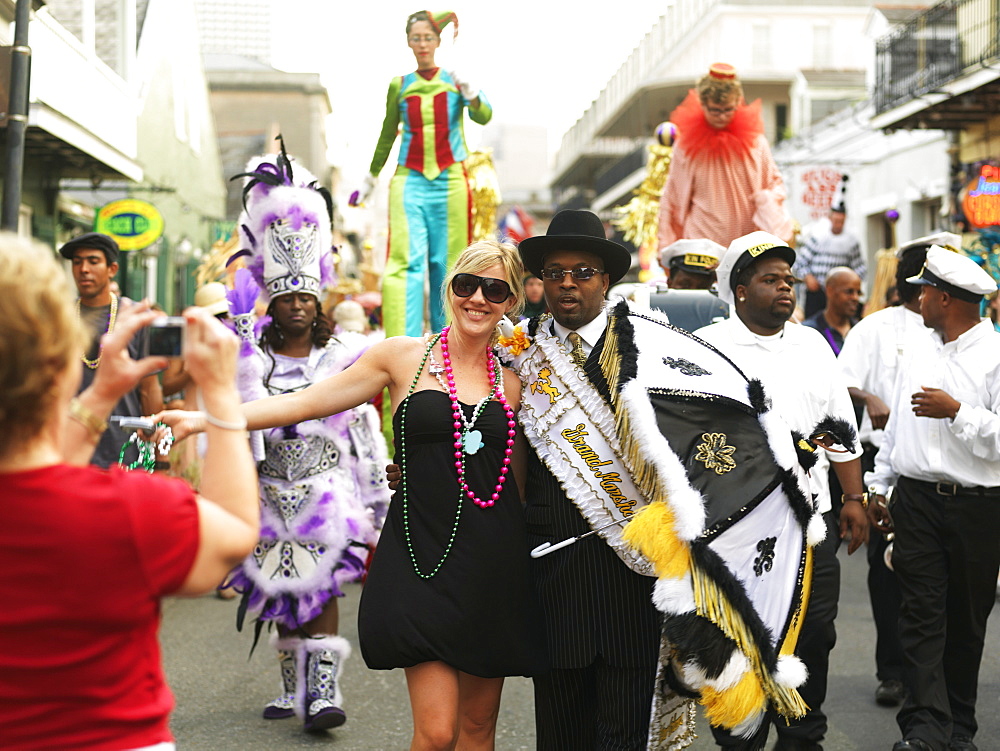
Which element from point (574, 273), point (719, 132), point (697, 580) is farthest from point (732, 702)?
point (719, 132)

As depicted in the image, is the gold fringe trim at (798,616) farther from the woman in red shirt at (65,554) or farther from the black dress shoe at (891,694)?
the black dress shoe at (891,694)

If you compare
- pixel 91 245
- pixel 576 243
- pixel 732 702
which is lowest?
pixel 732 702

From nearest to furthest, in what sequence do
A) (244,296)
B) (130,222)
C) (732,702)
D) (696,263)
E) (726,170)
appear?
1. (732,702)
2. (244,296)
3. (696,263)
4. (726,170)
5. (130,222)

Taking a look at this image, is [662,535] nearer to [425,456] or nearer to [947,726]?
[425,456]

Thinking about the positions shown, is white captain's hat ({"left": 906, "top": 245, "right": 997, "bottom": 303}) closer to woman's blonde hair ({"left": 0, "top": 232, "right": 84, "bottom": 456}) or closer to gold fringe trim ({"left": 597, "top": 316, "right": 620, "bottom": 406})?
gold fringe trim ({"left": 597, "top": 316, "right": 620, "bottom": 406})

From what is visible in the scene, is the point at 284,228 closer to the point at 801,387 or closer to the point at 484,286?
the point at 484,286

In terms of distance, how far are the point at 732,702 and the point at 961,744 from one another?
214 cm

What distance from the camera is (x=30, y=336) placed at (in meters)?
2.00

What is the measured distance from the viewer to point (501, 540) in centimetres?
391

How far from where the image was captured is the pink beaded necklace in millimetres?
3906

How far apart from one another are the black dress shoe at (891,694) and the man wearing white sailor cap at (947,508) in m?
0.77

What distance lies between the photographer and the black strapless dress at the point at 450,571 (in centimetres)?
381

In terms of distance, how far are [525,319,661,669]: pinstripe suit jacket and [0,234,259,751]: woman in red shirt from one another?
187 centimetres

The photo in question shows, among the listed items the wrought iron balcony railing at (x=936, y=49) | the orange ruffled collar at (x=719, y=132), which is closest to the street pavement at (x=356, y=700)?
the orange ruffled collar at (x=719, y=132)
